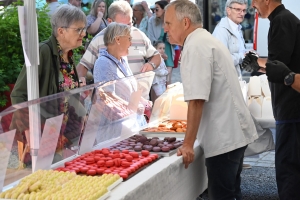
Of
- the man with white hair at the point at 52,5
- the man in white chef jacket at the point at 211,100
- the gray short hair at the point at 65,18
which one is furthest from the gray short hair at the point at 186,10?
the man with white hair at the point at 52,5

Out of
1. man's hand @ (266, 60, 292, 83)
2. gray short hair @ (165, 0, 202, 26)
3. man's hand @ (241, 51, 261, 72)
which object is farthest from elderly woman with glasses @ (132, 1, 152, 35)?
gray short hair @ (165, 0, 202, 26)

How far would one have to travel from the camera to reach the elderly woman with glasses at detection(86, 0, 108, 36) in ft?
20.9

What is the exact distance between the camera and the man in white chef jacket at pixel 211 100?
3.07m

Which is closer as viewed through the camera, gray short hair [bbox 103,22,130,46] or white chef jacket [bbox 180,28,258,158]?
white chef jacket [bbox 180,28,258,158]

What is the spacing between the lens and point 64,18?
360 cm

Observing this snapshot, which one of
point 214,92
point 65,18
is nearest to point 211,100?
point 214,92

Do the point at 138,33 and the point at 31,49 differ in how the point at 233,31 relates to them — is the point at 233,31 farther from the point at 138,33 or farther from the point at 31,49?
the point at 31,49

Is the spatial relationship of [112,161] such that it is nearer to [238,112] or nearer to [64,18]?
[238,112]

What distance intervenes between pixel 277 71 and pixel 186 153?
2.78ft

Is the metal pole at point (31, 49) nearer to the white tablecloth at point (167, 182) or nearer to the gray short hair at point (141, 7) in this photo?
the white tablecloth at point (167, 182)

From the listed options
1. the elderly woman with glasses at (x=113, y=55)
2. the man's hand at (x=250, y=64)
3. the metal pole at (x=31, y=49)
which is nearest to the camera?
the metal pole at (x=31, y=49)

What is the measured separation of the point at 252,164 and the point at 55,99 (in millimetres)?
3988

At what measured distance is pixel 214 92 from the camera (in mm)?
3170

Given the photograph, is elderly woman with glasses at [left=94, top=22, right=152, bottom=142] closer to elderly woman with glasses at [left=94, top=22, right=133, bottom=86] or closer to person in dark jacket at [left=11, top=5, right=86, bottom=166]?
elderly woman with glasses at [left=94, top=22, right=133, bottom=86]
